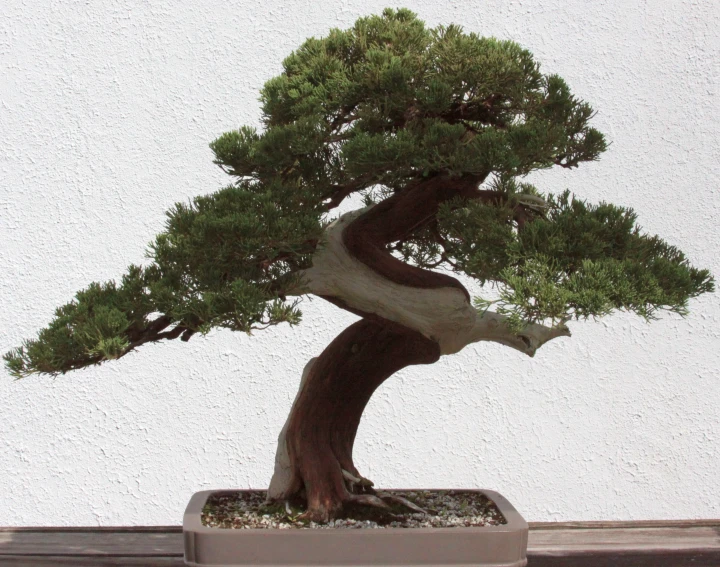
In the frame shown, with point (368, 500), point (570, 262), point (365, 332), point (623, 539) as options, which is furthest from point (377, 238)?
point (623, 539)

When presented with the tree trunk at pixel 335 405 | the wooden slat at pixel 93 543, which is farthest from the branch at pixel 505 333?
the wooden slat at pixel 93 543

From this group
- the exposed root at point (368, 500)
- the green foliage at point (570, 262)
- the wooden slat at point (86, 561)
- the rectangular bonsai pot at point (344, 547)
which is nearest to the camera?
the green foliage at point (570, 262)

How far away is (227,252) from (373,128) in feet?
1.45

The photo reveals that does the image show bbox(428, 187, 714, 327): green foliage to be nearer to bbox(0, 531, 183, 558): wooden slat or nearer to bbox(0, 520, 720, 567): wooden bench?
bbox(0, 520, 720, 567): wooden bench

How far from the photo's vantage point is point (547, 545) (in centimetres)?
259

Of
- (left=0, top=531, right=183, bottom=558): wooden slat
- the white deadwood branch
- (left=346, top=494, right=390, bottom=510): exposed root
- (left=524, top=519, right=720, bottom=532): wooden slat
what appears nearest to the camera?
the white deadwood branch

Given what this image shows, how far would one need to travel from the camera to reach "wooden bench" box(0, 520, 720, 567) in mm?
2414

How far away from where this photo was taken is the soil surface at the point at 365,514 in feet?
6.55

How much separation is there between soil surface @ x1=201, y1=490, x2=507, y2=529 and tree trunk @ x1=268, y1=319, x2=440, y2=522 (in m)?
0.04

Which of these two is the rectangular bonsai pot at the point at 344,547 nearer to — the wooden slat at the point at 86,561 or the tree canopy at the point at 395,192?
the tree canopy at the point at 395,192

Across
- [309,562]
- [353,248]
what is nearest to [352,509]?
[309,562]

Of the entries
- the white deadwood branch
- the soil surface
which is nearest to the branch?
the white deadwood branch

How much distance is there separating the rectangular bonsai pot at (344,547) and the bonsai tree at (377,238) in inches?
9.4

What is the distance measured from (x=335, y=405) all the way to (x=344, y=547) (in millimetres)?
432
